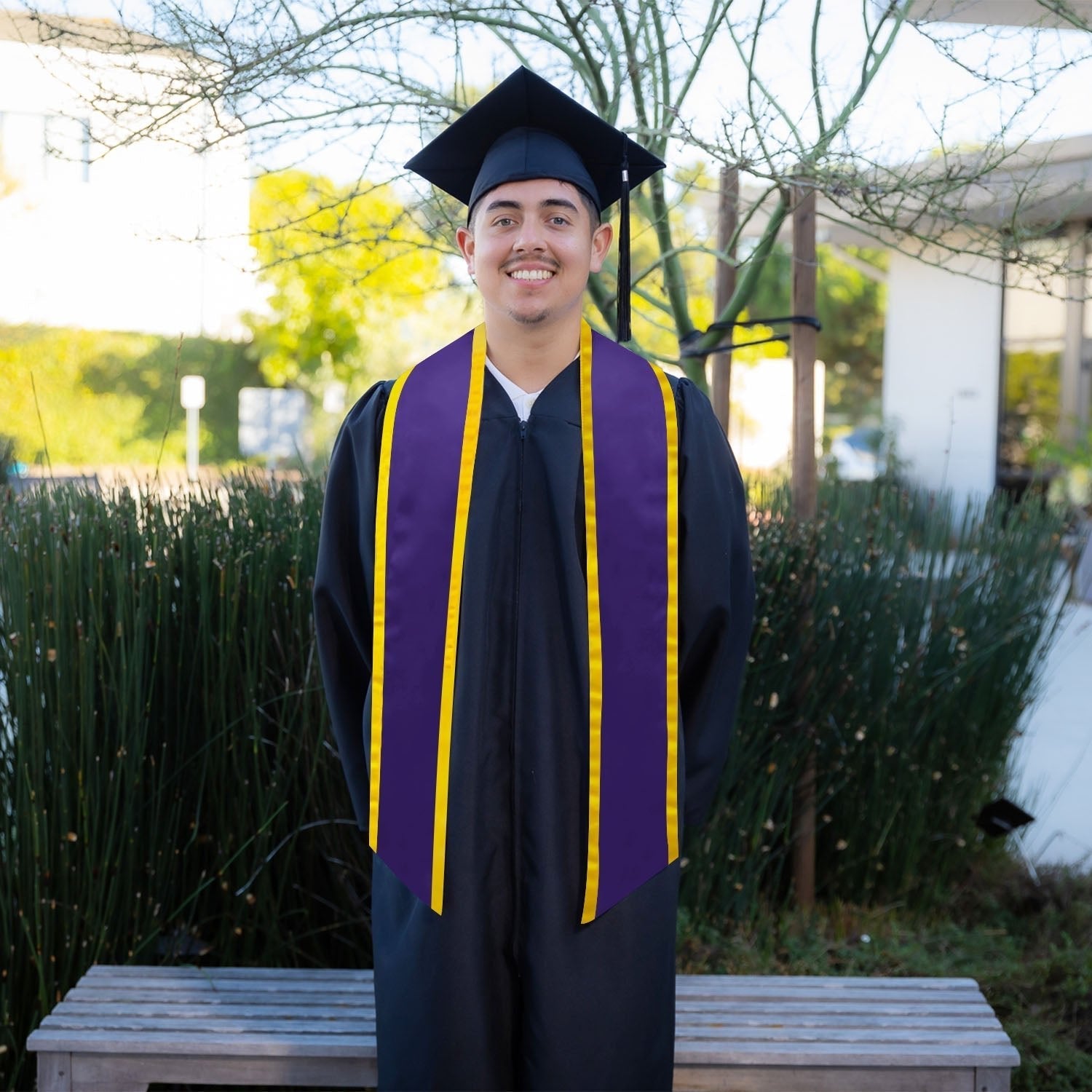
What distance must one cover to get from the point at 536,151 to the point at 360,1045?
1.33m

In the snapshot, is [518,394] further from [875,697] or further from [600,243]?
[875,697]

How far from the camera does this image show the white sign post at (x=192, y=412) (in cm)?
1257

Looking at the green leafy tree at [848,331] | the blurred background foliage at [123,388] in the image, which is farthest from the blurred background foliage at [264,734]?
the green leafy tree at [848,331]

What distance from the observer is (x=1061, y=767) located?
495 cm

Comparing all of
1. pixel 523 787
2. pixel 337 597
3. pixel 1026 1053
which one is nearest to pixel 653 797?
pixel 523 787

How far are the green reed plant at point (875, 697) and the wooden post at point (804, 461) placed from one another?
13 mm

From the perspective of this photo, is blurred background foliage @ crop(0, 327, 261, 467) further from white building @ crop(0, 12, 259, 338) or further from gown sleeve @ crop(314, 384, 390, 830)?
gown sleeve @ crop(314, 384, 390, 830)

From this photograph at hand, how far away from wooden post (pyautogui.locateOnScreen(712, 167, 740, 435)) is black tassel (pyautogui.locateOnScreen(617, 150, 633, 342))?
1210 millimetres

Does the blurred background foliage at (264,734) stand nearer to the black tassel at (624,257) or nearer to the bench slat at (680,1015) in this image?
the bench slat at (680,1015)

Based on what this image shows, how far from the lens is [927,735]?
10.6 feet

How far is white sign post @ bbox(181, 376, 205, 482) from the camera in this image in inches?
495

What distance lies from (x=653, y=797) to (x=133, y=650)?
1069 mm

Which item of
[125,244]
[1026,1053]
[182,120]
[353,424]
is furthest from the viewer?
[125,244]

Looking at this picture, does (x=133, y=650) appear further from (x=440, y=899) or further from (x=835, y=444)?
(x=835, y=444)
